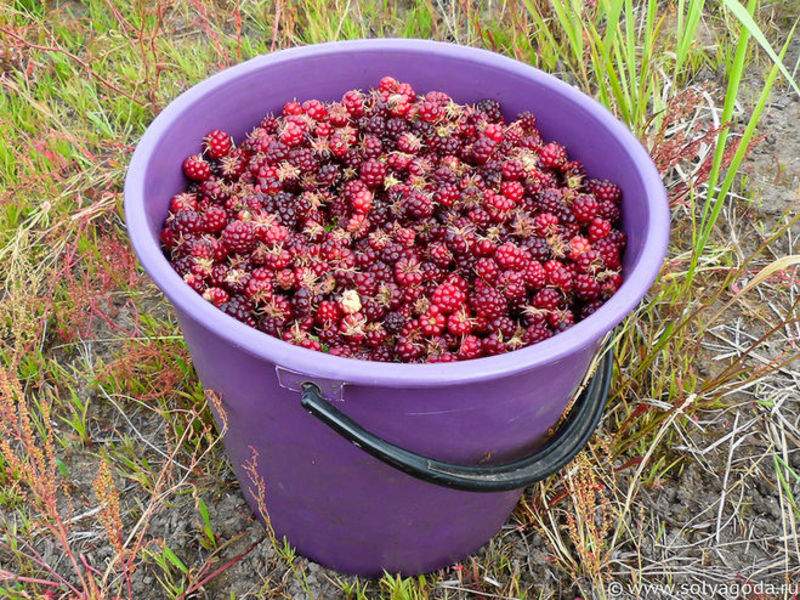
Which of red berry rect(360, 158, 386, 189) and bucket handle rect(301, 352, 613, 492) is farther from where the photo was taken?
red berry rect(360, 158, 386, 189)

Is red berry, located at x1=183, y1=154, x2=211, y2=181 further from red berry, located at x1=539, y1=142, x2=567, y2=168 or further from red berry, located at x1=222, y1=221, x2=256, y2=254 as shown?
red berry, located at x1=539, y1=142, x2=567, y2=168

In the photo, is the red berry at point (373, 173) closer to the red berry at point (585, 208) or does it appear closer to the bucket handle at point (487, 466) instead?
the red berry at point (585, 208)

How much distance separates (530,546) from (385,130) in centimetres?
97

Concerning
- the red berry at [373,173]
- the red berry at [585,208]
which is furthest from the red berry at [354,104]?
the red berry at [585,208]

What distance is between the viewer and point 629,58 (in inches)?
57.9

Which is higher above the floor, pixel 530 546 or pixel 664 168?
pixel 664 168

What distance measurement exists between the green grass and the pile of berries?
258mm

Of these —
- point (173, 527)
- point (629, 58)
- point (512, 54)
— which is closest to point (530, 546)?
point (173, 527)

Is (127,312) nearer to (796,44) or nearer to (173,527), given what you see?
(173,527)

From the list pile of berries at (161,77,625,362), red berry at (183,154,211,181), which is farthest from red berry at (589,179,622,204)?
red berry at (183,154,211,181)

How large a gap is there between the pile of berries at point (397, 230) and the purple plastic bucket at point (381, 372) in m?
0.06

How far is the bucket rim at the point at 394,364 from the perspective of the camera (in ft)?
3.07

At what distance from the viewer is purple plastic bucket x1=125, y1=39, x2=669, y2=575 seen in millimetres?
984

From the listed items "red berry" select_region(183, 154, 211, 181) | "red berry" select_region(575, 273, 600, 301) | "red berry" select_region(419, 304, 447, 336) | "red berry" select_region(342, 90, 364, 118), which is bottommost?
"red berry" select_region(575, 273, 600, 301)
